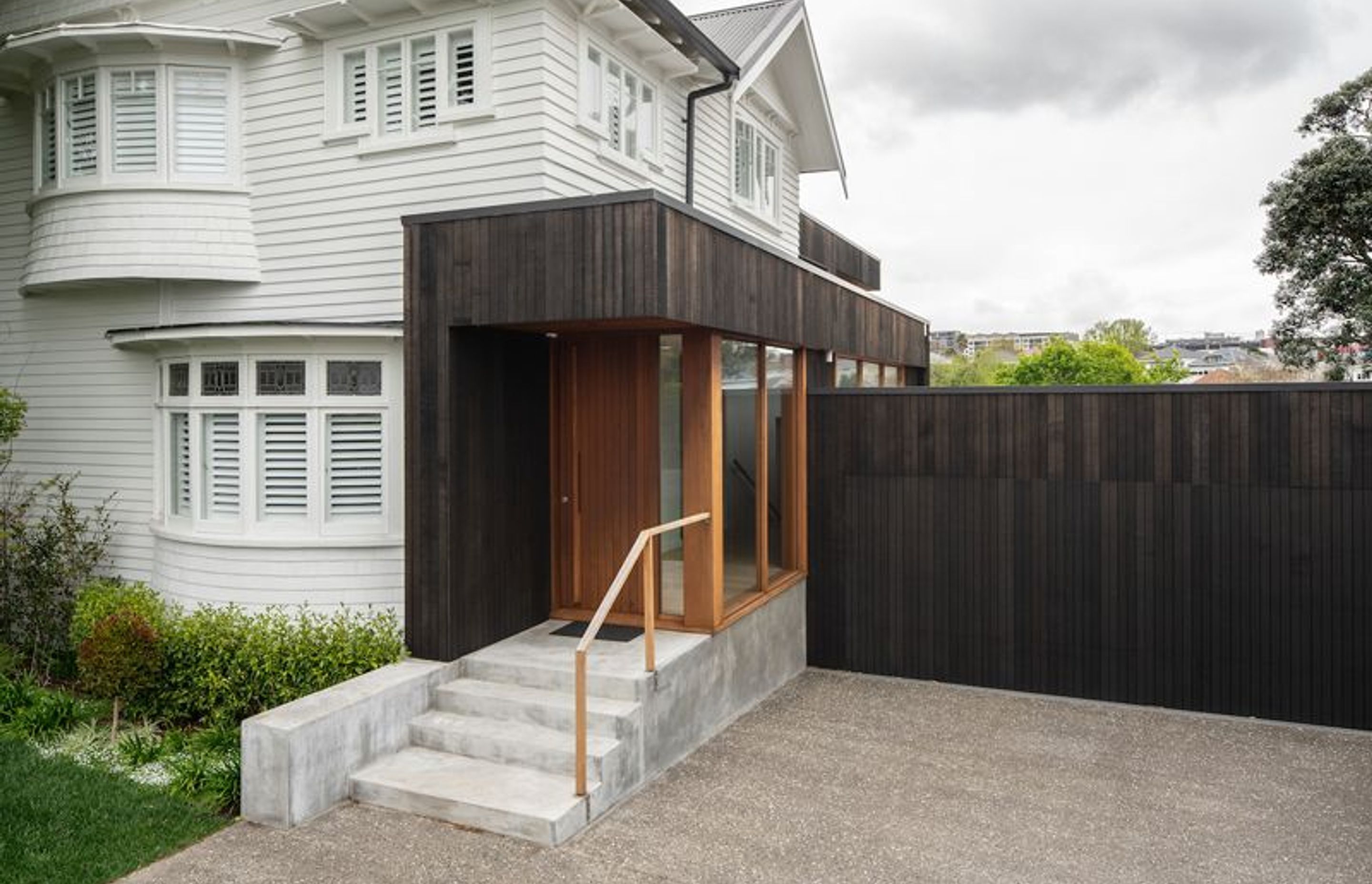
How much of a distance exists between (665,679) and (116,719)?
396 cm

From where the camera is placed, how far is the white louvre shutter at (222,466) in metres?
7.38

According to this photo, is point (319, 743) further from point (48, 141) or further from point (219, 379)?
point (48, 141)

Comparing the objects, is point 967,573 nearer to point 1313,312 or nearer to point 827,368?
point 827,368

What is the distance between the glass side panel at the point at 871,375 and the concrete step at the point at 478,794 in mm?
6169

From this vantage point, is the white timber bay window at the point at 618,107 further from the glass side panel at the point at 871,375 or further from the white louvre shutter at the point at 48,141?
the white louvre shutter at the point at 48,141

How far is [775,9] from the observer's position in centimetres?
1175

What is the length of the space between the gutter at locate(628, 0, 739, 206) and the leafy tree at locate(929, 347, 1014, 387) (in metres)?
43.6

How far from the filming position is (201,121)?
838 cm

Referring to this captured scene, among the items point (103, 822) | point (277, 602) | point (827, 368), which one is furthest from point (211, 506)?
point (827, 368)

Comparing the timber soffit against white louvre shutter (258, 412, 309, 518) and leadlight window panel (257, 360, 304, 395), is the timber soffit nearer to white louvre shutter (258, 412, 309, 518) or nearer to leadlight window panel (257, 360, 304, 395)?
leadlight window panel (257, 360, 304, 395)

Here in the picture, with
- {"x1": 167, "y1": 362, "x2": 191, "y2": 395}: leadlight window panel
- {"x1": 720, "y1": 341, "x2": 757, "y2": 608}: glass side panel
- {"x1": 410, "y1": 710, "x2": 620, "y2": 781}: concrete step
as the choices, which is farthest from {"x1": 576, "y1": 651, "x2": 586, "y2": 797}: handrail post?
{"x1": 167, "y1": 362, "x2": 191, "y2": 395}: leadlight window panel

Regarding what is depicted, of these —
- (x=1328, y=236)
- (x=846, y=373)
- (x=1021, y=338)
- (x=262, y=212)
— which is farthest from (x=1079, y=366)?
(x=1021, y=338)

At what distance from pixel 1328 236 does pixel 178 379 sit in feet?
60.9

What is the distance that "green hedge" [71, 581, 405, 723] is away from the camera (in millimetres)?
6508
